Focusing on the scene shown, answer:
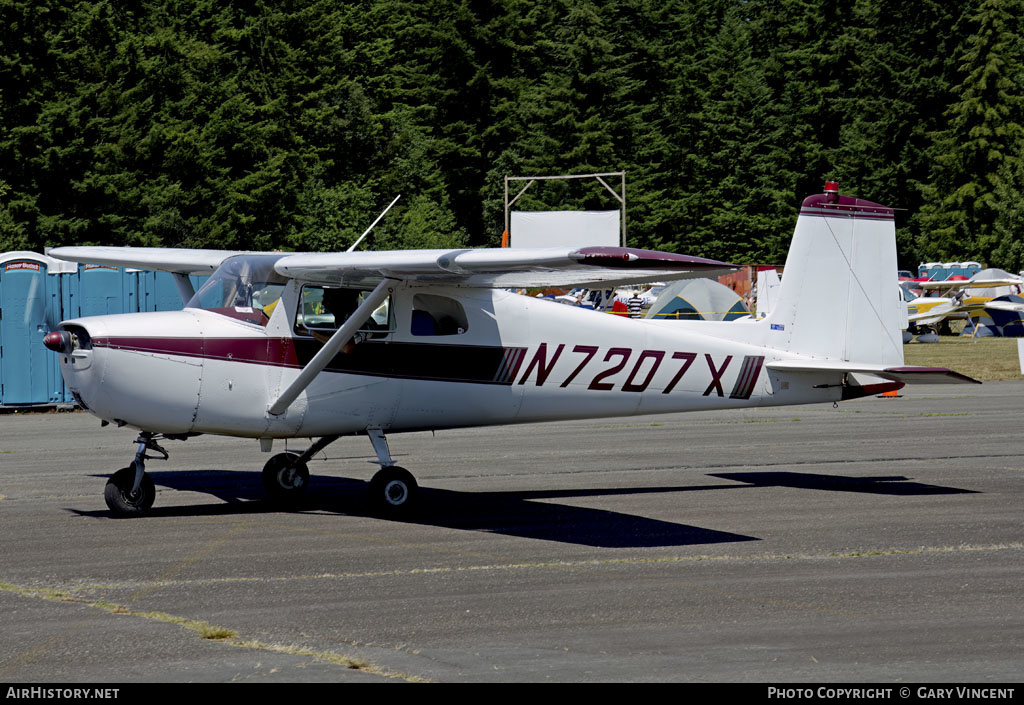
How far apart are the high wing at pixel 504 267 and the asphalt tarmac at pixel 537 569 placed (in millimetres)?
2099

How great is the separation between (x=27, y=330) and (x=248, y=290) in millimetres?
13725

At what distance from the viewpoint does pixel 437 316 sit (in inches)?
462

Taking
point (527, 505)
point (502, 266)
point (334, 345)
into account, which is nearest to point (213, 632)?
point (502, 266)

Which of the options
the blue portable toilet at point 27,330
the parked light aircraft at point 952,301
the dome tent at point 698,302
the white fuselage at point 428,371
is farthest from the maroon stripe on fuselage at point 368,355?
the parked light aircraft at point 952,301

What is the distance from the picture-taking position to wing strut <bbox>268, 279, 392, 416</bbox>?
1094 centimetres

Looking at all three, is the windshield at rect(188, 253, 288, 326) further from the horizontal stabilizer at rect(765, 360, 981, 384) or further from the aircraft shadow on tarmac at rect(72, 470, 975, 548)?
the horizontal stabilizer at rect(765, 360, 981, 384)

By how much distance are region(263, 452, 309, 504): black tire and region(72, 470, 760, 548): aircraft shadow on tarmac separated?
132 mm

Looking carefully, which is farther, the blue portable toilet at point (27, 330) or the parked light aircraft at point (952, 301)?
the parked light aircraft at point (952, 301)

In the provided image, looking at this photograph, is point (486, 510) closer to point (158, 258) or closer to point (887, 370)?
point (887, 370)

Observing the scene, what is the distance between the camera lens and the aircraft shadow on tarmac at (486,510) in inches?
407

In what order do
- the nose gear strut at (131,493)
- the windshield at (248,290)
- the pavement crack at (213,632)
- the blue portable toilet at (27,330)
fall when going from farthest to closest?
the blue portable toilet at (27,330) < the windshield at (248,290) < the nose gear strut at (131,493) < the pavement crack at (213,632)

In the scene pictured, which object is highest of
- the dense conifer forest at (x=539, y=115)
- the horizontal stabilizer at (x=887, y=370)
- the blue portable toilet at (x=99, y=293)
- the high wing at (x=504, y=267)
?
the dense conifer forest at (x=539, y=115)

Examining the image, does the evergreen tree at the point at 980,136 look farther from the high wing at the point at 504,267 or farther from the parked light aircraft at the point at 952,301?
the high wing at the point at 504,267
